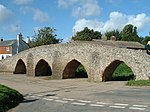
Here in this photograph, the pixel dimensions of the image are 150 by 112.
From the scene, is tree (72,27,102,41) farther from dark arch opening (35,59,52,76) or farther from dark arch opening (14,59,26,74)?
dark arch opening (35,59,52,76)

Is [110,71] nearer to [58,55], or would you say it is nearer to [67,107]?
[58,55]

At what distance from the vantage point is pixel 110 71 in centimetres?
3206

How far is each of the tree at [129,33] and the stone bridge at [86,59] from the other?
53254mm

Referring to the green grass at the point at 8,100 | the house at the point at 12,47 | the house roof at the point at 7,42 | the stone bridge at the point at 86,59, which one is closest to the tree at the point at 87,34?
the house at the point at 12,47

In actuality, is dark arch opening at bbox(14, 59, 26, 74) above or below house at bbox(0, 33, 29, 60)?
below

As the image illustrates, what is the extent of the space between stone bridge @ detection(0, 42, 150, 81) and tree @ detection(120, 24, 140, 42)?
53.3 meters

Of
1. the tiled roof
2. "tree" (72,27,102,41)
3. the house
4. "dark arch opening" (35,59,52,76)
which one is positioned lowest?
"dark arch opening" (35,59,52,76)

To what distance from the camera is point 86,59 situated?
109 ft

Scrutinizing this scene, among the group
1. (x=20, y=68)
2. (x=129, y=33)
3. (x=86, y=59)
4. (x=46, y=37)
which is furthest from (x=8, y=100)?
(x=129, y=33)

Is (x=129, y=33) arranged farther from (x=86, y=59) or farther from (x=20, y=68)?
(x=86, y=59)

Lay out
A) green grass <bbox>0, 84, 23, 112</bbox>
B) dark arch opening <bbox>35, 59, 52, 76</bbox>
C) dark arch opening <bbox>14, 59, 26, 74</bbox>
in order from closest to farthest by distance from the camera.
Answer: green grass <bbox>0, 84, 23, 112</bbox>, dark arch opening <bbox>35, 59, 52, 76</bbox>, dark arch opening <bbox>14, 59, 26, 74</bbox>

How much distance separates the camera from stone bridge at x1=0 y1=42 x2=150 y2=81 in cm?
2816

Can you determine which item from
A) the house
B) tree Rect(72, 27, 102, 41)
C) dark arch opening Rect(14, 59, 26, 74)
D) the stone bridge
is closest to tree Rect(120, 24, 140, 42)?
tree Rect(72, 27, 102, 41)

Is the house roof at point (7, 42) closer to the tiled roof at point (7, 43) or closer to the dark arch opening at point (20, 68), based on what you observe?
the tiled roof at point (7, 43)
